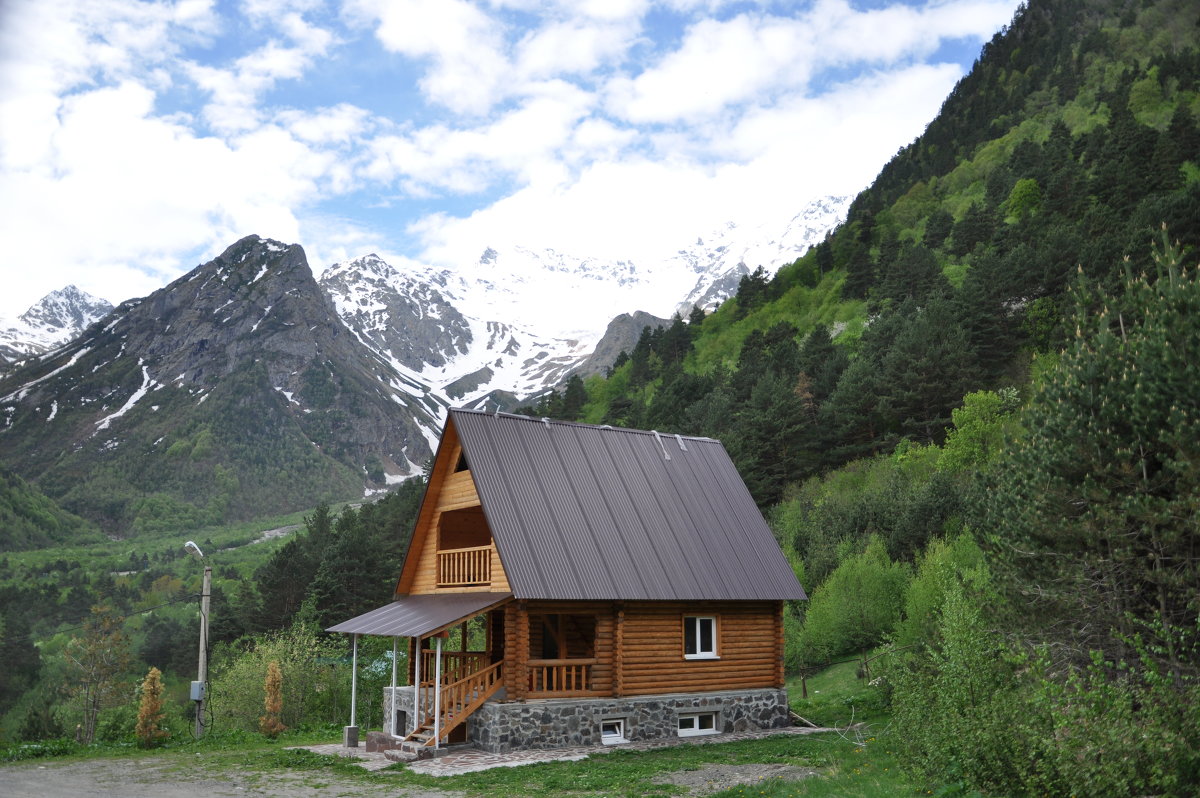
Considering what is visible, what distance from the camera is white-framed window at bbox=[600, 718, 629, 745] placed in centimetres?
2200

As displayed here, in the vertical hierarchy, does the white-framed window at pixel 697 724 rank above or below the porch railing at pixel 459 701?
below

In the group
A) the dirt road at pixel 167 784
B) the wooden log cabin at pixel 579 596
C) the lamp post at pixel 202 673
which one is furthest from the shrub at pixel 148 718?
the wooden log cabin at pixel 579 596

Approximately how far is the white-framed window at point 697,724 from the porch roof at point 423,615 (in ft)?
19.5

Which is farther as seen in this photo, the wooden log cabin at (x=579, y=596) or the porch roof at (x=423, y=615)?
the wooden log cabin at (x=579, y=596)

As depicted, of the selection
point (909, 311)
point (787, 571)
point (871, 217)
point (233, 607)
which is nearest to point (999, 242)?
point (909, 311)

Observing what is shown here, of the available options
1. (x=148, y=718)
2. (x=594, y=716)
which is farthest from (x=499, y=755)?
(x=148, y=718)

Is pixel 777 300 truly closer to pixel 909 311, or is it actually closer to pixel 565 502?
pixel 909 311

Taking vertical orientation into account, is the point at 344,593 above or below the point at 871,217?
below

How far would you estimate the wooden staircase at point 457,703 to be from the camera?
2058 cm

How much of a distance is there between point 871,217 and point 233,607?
65019mm

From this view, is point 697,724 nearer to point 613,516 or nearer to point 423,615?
point 613,516

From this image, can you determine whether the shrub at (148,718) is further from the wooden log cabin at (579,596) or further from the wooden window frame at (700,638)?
the wooden window frame at (700,638)

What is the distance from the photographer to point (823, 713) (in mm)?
27062

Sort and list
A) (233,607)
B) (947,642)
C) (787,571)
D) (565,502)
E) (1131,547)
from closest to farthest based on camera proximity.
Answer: (947,642)
(1131,547)
(565,502)
(787,571)
(233,607)
